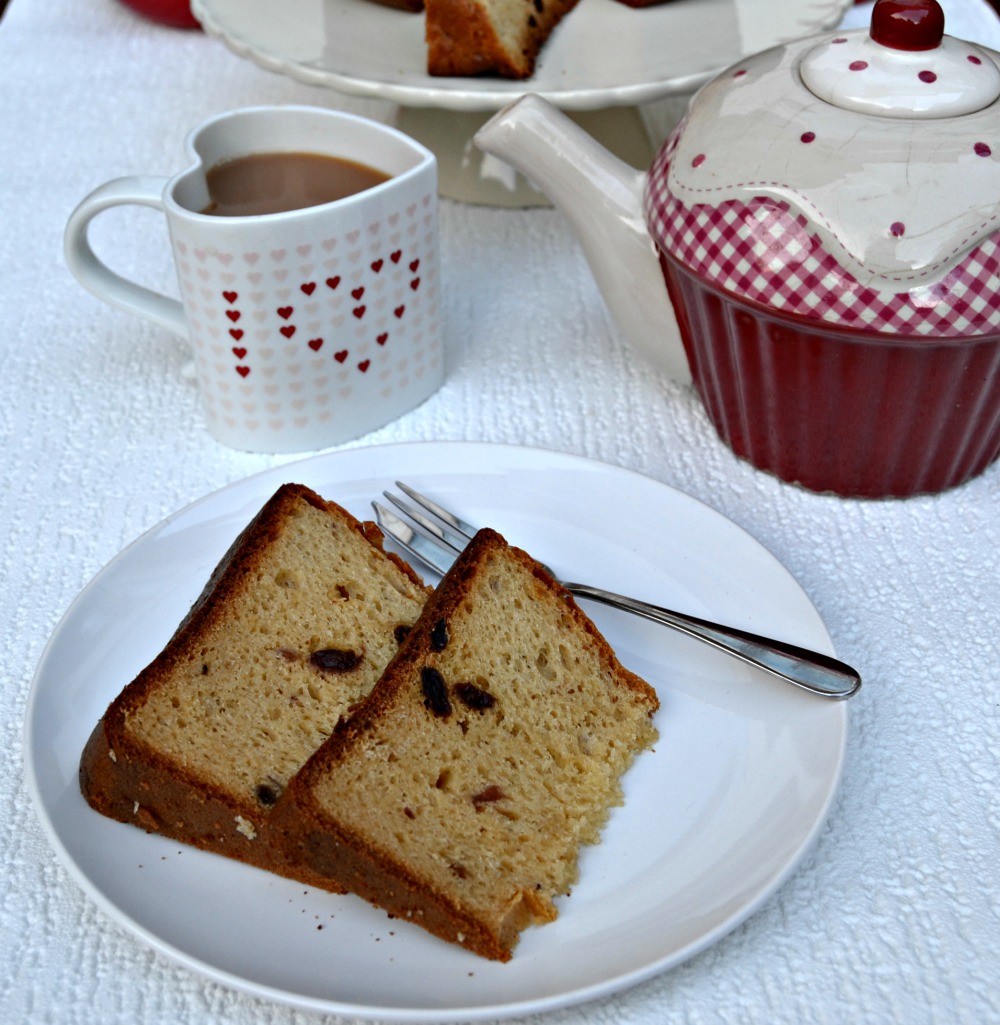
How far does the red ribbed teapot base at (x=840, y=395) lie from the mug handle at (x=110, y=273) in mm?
445

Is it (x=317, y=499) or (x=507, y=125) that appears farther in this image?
(x=507, y=125)

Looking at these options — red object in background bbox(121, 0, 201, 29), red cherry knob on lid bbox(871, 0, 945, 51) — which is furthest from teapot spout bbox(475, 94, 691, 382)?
red object in background bbox(121, 0, 201, 29)

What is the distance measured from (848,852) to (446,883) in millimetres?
240

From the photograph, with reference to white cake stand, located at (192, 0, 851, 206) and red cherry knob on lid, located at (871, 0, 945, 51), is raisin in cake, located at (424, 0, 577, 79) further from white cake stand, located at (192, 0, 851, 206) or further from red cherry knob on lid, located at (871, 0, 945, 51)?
red cherry knob on lid, located at (871, 0, 945, 51)

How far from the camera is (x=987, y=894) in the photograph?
0.67 m

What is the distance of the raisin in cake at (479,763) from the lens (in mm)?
628

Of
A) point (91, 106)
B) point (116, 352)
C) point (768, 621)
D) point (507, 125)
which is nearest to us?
point (768, 621)

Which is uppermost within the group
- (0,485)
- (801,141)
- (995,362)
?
(801,141)

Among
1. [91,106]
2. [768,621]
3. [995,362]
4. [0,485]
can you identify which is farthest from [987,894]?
[91,106]

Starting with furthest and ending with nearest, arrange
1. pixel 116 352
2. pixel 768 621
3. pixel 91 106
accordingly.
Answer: pixel 91 106, pixel 116 352, pixel 768 621

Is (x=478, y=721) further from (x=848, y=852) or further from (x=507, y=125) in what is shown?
(x=507, y=125)

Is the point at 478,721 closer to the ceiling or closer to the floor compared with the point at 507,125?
closer to the floor

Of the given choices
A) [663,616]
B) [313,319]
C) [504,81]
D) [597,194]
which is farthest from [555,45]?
[663,616]

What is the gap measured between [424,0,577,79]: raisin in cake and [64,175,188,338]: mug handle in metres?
0.31
